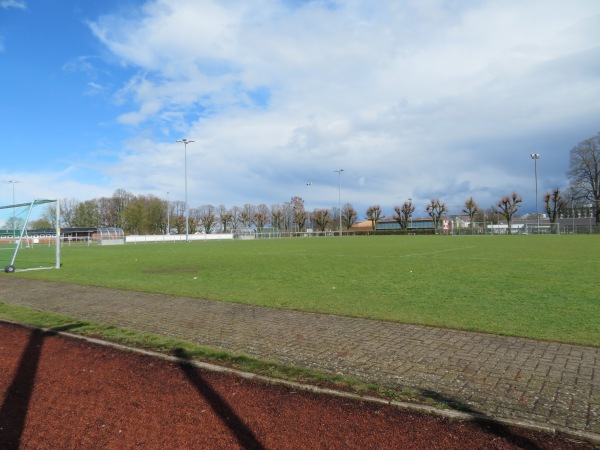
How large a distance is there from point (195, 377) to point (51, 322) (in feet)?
15.5

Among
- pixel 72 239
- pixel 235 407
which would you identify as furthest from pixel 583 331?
pixel 72 239

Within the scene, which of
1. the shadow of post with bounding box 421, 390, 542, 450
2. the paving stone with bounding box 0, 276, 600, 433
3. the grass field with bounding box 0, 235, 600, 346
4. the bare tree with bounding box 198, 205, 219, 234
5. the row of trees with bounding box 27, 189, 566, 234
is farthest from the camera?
the bare tree with bounding box 198, 205, 219, 234

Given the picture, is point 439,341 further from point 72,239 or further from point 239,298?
point 72,239

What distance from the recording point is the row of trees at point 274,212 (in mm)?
70750

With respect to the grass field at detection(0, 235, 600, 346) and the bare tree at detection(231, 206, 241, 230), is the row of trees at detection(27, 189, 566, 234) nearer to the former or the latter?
the bare tree at detection(231, 206, 241, 230)

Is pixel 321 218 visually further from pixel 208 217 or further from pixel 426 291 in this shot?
pixel 426 291

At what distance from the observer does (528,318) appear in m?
7.50

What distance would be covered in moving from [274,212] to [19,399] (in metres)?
115

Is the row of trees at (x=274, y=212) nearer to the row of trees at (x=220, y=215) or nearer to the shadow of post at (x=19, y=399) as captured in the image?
the row of trees at (x=220, y=215)

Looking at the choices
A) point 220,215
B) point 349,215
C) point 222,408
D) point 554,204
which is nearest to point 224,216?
point 220,215

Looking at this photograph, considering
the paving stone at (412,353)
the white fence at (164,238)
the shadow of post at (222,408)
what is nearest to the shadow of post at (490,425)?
the paving stone at (412,353)

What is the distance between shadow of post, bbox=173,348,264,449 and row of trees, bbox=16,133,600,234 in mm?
75579

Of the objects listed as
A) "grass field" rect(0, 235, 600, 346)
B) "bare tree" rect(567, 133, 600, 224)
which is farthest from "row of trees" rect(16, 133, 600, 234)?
"grass field" rect(0, 235, 600, 346)

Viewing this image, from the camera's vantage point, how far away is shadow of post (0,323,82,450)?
11.9ft
